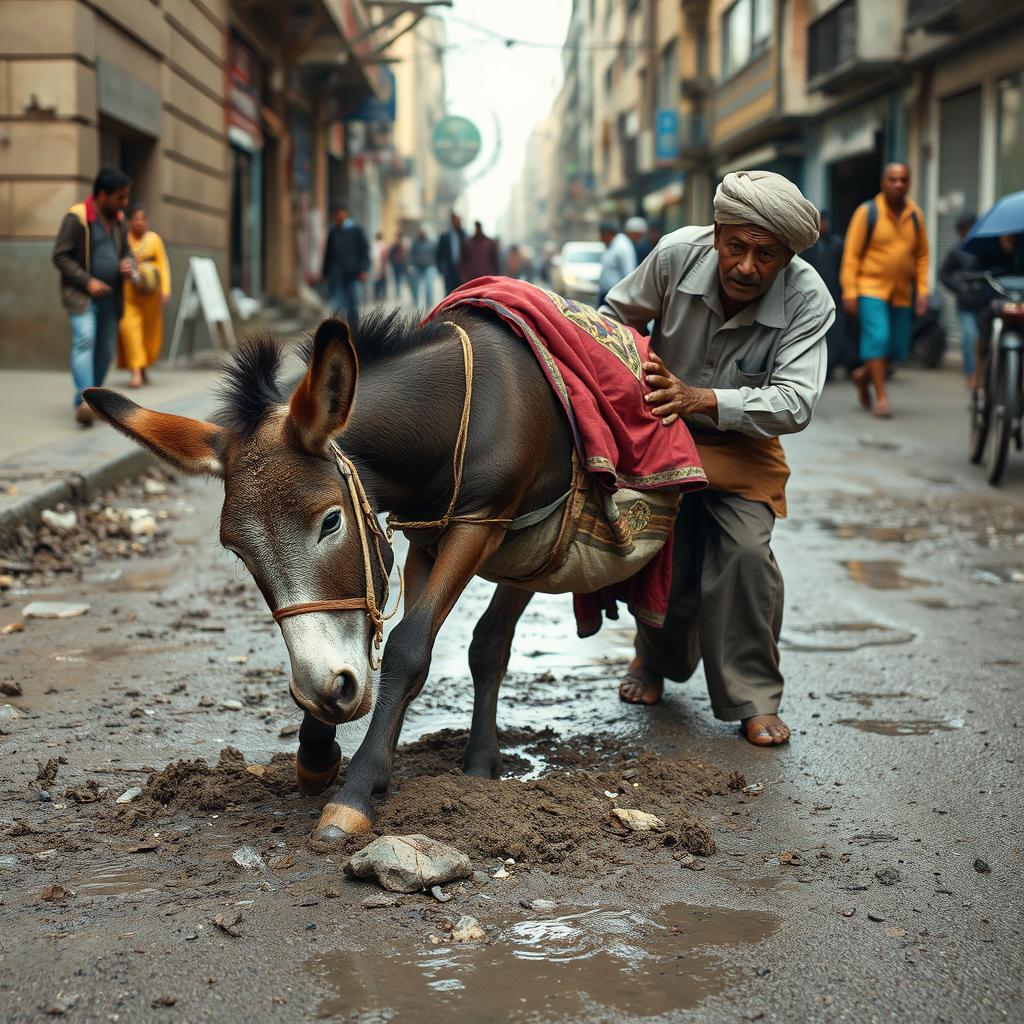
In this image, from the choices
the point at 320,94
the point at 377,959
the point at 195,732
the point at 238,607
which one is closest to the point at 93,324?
the point at 238,607

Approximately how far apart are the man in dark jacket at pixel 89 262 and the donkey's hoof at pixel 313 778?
22.3 ft

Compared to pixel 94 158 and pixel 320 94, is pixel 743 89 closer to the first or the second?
pixel 320 94

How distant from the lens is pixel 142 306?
1238 cm

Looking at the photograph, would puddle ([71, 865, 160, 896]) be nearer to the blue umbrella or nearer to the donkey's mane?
the donkey's mane

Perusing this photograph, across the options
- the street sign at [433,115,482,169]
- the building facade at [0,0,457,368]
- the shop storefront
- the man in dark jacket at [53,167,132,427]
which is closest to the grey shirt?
the man in dark jacket at [53,167,132,427]

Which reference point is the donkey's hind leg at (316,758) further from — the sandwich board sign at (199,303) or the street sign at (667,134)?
the street sign at (667,134)

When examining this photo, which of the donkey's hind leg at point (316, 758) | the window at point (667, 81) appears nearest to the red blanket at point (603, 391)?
the donkey's hind leg at point (316, 758)

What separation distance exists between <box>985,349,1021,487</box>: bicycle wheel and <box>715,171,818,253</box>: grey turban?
5384mm

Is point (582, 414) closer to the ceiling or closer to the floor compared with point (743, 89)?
closer to the floor

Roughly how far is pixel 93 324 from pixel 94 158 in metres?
4.17

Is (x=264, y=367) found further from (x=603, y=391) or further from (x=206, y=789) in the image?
(x=206, y=789)

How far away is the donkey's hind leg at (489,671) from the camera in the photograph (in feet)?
12.0

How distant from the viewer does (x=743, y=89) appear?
32.8m

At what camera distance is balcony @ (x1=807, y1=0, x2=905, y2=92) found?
2255 cm
